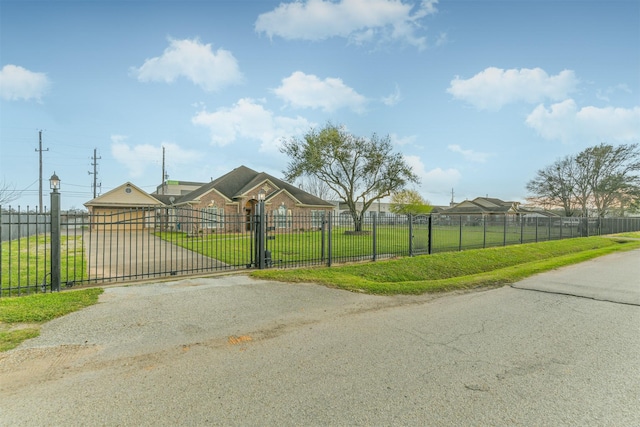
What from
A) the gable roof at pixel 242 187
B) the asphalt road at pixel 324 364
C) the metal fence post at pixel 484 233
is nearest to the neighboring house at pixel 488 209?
the gable roof at pixel 242 187

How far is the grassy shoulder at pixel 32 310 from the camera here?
4.50m

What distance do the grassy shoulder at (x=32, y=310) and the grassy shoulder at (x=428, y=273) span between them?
3785 mm

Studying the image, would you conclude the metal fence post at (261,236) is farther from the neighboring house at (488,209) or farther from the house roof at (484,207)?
the house roof at (484,207)

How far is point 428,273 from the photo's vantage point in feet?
33.6

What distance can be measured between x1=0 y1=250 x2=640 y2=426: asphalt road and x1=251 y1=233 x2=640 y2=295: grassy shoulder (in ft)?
4.57

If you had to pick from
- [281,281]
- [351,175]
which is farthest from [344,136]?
[281,281]

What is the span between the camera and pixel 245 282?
26.2 ft

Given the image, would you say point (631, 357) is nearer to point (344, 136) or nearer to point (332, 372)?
point (332, 372)

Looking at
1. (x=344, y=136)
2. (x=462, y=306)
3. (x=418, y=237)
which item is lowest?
(x=462, y=306)

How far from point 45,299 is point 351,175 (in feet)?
82.6

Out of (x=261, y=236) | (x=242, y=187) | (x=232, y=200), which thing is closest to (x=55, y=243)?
(x=261, y=236)

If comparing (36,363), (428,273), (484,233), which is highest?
(484,233)

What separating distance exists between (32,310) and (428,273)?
9.54 metres

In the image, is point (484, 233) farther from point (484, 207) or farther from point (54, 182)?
point (484, 207)
